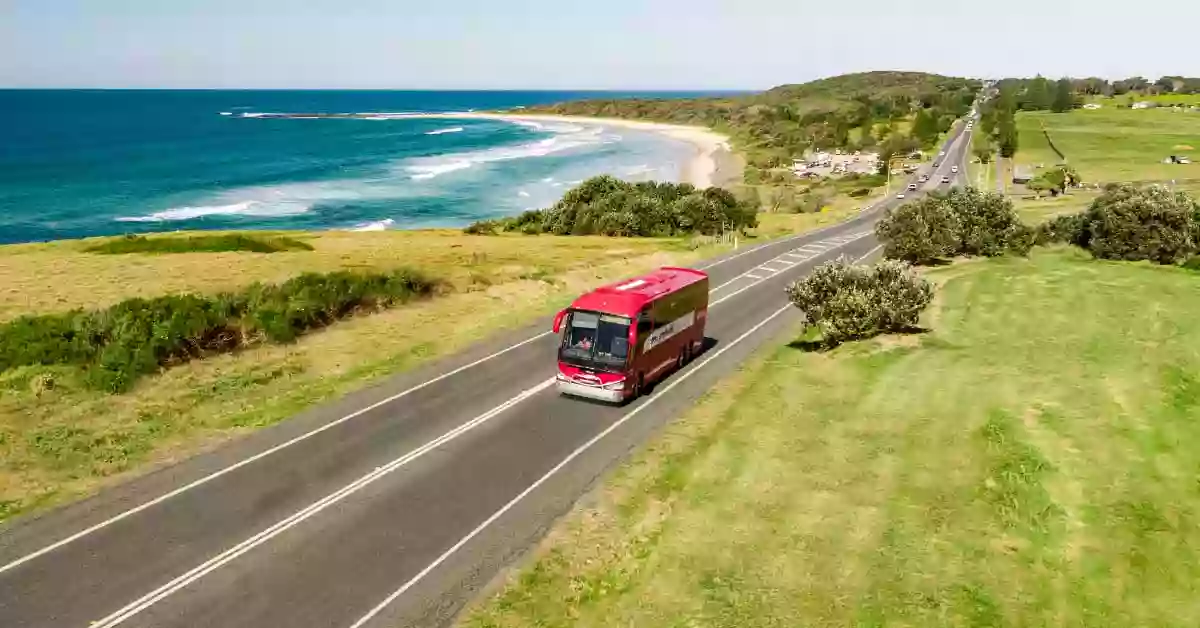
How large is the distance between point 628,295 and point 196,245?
40.3 m

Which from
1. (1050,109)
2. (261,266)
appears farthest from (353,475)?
(1050,109)

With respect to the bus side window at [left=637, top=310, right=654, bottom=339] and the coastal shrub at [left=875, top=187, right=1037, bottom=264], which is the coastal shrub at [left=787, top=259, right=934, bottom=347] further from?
the coastal shrub at [left=875, top=187, right=1037, bottom=264]

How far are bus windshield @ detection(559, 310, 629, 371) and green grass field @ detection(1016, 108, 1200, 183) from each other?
278 feet

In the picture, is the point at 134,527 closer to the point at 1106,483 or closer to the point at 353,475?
the point at 353,475

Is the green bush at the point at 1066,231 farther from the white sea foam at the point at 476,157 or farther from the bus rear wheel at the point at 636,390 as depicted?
the white sea foam at the point at 476,157

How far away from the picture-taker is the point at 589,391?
74.1 ft

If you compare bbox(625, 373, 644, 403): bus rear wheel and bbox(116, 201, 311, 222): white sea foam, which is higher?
bbox(625, 373, 644, 403): bus rear wheel

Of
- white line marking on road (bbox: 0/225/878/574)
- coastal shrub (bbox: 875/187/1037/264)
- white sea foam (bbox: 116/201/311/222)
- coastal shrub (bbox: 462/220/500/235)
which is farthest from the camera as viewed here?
white sea foam (bbox: 116/201/311/222)

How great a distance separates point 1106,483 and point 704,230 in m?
51.1

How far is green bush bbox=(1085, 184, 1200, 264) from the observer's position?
121ft

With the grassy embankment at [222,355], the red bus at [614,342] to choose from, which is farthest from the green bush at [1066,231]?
the red bus at [614,342]

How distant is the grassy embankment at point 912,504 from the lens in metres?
12.1

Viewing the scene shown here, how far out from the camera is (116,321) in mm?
25203

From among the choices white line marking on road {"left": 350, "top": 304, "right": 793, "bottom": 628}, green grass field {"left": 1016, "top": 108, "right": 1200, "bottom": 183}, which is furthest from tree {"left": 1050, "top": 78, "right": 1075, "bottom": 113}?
white line marking on road {"left": 350, "top": 304, "right": 793, "bottom": 628}
